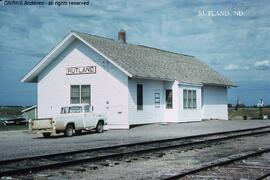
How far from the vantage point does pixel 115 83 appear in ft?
100

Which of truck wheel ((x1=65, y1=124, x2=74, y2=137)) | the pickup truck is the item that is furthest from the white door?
truck wheel ((x1=65, y1=124, x2=74, y2=137))

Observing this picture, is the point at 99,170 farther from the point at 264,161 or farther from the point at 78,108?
the point at 78,108

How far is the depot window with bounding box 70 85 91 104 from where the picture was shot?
31708mm

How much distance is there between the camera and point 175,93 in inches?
1342

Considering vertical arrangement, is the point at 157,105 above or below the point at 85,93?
below

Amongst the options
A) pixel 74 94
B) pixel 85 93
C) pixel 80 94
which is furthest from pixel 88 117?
pixel 74 94

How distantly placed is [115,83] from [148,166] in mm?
18140

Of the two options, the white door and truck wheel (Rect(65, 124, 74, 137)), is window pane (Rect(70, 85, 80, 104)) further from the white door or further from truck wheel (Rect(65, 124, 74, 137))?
truck wheel (Rect(65, 124, 74, 137))

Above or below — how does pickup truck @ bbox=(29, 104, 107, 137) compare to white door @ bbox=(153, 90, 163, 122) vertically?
below

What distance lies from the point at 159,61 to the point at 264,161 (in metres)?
23.9

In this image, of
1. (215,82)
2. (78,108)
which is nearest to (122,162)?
(78,108)

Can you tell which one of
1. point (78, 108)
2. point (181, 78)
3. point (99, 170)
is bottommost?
point (99, 170)

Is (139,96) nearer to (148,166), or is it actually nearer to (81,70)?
(81,70)

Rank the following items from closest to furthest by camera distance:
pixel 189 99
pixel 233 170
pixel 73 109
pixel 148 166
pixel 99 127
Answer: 1. pixel 233 170
2. pixel 148 166
3. pixel 73 109
4. pixel 99 127
5. pixel 189 99
